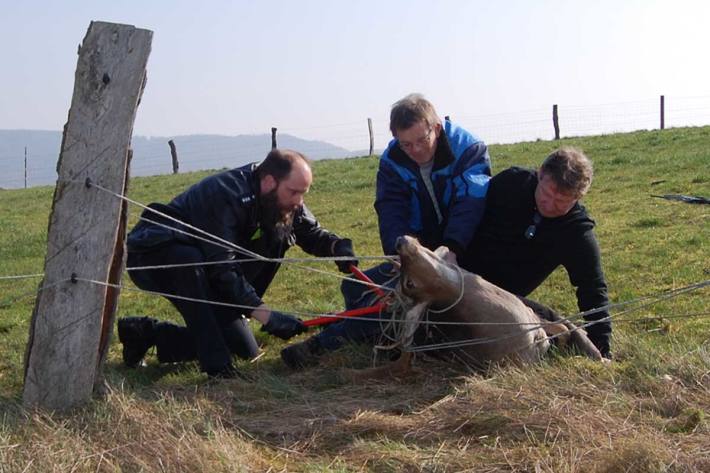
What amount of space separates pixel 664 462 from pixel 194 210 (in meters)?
2.81

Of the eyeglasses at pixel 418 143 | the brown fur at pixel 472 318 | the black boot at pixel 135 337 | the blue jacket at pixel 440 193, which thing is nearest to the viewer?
the brown fur at pixel 472 318

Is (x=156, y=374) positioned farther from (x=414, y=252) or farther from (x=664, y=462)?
(x=664, y=462)

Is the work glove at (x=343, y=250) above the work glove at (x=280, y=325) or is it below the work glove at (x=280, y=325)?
above

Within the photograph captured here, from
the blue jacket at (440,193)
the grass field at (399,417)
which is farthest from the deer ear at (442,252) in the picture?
the grass field at (399,417)

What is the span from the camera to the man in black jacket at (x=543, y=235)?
4.68m

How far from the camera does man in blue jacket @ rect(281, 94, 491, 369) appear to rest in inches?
197

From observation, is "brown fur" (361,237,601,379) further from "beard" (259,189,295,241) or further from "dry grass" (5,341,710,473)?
"beard" (259,189,295,241)

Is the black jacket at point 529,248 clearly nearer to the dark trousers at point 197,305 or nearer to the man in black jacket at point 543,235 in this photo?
the man in black jacket at point 543,235

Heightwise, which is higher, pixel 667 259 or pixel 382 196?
pixel 382 196

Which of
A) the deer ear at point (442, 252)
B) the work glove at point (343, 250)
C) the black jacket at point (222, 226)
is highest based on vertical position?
the black jacket at point (222, 226)

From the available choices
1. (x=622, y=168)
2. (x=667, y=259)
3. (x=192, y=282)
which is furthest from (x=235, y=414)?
(x=622, y=168)

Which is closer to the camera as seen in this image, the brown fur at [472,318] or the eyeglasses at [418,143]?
the brown fur at [472,318]

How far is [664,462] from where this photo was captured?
10.5ft

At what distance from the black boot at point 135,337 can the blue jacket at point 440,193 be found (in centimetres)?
147
